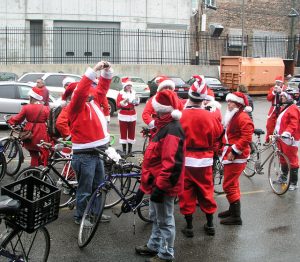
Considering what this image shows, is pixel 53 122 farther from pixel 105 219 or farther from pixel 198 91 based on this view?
pixel 198 91

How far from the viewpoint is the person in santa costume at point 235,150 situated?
6.59m

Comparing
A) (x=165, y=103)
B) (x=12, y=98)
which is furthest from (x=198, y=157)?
(x=12, y=98)

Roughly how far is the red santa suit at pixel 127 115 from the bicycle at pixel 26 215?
6494 mm

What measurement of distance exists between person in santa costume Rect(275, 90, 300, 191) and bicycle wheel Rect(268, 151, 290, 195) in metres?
0.04

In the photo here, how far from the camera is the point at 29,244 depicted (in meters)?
4.56

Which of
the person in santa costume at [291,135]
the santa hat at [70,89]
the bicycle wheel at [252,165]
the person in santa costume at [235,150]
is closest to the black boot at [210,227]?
the person in santa costume at [235,150]

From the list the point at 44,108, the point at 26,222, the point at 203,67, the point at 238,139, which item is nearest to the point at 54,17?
the point at 203,67

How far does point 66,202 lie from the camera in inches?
275

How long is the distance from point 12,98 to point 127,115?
4676 mm

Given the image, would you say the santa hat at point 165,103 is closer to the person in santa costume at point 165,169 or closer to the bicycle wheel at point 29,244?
the person in santa costume at point 165,169

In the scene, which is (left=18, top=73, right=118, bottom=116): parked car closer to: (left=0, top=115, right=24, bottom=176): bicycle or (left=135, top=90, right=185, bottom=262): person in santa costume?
(left=0, top=115, right=24, bottom=176): bicycle

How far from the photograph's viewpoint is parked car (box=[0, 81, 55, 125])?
45.7ft

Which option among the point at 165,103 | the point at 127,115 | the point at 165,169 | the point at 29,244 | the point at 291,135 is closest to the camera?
the point at 29,244

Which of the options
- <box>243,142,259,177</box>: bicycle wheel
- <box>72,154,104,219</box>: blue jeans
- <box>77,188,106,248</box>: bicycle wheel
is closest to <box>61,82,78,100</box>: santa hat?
<box>72,154,104,219</box>: blue jeans
